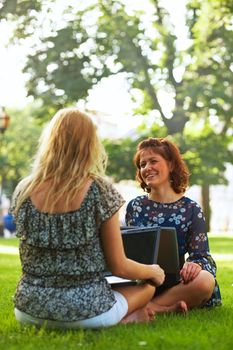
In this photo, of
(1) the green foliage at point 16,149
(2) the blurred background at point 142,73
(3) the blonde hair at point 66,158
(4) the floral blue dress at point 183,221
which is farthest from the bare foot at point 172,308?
(1) the green foliage at point 16,149

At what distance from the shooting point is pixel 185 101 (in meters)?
30.2

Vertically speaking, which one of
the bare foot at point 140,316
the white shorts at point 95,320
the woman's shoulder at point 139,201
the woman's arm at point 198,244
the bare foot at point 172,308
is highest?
the woman's shoulder at point 139,201

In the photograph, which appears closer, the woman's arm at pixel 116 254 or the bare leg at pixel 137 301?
the woman's arm at pixel 116 254

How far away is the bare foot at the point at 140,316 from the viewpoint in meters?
4.50

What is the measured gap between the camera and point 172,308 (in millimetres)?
5141

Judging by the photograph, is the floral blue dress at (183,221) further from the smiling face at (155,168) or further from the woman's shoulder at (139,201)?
the smiling face at (155,168)

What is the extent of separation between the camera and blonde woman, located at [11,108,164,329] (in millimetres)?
4020

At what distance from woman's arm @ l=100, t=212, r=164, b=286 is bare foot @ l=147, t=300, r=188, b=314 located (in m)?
0.90

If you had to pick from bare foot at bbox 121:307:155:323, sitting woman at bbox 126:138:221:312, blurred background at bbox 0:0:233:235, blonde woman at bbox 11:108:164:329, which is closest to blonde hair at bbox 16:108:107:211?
blonde woman at bbox 11:108:164:329

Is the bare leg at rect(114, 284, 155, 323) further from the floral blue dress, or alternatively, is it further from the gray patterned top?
the floral blue dress

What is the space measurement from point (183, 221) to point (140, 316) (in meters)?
0.93

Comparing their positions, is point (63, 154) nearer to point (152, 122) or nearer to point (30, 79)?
point (30, 79)

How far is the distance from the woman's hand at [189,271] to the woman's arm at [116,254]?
0.79 m

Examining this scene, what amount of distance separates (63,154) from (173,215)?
1493mm
